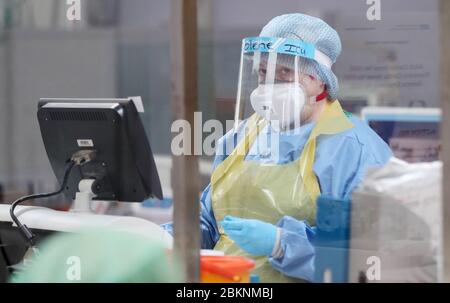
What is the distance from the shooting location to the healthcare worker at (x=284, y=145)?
253 centimetres

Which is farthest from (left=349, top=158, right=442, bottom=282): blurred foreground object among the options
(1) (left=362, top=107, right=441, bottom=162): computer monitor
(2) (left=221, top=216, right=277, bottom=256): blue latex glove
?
(2) (left=221, top=216, right=277, bottom=256): blue latex glove

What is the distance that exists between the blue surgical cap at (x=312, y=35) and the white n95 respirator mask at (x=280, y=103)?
0.09 m

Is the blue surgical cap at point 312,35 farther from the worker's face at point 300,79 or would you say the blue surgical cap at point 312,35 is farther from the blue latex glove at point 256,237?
the blue latex glove at point 256,237

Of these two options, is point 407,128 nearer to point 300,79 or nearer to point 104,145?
point 300,79

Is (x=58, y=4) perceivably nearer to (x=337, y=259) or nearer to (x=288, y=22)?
(x=288, y=22)

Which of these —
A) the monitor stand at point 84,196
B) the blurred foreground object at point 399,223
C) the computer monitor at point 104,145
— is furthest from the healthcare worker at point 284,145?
the monitor stand at point 84,196

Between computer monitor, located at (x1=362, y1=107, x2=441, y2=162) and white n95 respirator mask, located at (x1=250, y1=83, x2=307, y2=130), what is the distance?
0.74 feet

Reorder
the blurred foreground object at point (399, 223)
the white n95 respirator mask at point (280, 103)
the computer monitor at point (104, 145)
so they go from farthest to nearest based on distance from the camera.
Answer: the white n95 respirator mask at point (280, 103) → the computer monitor at point (104, 145) → the blurred foreground object at point (399, 223)

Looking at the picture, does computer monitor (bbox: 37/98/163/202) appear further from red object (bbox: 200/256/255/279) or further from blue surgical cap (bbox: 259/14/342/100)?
blue surgical cap (bbox: 259/14/342/100)

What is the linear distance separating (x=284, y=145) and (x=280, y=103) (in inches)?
5.8

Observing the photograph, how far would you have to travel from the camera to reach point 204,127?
246cm

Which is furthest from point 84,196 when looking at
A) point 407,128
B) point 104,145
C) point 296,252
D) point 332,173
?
point 407,128

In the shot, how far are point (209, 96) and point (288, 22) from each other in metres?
0.38
